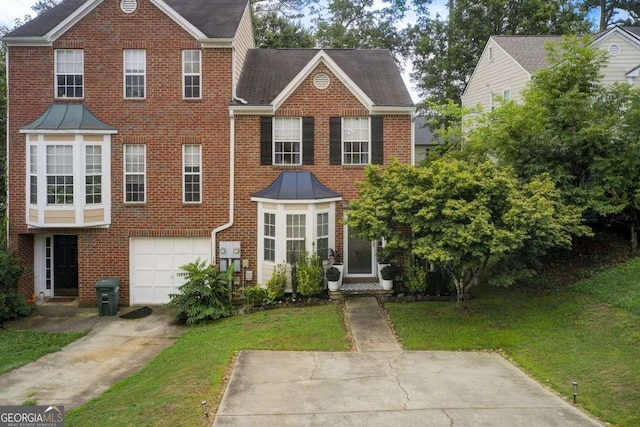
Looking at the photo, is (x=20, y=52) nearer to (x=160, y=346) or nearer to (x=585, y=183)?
(x=160, y=346)

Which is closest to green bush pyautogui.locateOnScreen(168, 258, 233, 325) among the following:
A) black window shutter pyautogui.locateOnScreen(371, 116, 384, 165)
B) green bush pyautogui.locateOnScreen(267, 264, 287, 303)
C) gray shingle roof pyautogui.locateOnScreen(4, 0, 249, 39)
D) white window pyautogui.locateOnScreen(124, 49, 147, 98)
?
green bush pyautogui.locateOnScreen(267, 264, 287, 303)

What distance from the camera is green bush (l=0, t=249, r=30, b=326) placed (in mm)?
14037

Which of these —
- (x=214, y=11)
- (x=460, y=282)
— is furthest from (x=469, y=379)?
(x=214, y=11)

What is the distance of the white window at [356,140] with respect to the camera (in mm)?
15961

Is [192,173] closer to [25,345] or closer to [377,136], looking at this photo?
[377,136]

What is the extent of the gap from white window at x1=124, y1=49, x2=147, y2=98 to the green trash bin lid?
546cm

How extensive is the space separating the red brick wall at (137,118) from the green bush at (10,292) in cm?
121

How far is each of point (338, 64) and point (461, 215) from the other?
8.66 m

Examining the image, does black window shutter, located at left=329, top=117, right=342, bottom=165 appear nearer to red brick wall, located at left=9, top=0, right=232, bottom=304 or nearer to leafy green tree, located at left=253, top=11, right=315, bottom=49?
red brick wall, located at left=9, top=0, right=232, bottom=304

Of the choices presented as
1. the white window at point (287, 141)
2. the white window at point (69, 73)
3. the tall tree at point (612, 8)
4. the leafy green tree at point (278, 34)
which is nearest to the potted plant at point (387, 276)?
the white window at point (287, 141)

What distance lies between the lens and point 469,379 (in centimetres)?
922

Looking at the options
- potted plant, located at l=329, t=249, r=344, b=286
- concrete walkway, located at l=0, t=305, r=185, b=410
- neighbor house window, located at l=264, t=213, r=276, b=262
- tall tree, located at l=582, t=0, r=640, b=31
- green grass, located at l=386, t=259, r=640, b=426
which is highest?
tall tree, located at l=582, t=0, r=640, b=31

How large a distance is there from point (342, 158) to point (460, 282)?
5.30m

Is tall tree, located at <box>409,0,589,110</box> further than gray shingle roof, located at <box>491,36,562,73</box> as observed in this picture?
Yes
